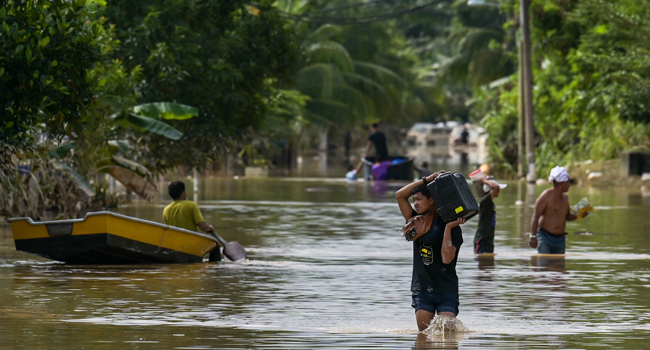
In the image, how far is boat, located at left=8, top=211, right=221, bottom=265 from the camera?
15117 mm

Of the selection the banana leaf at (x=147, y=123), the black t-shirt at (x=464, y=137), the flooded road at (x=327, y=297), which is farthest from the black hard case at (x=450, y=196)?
the black t-shirt at (x=464, y=137)

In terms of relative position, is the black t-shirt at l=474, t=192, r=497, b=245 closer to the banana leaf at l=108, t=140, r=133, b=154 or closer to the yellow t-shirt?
the yellow t-shirt

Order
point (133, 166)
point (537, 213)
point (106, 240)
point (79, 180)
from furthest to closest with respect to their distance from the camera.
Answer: point (133, 166) → point (79, 180) → point (537, 213) → point (106, 240)

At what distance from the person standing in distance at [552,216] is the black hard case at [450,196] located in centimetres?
625

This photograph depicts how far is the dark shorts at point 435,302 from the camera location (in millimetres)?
9750

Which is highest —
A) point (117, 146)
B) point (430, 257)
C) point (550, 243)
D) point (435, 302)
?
point (117, 146)

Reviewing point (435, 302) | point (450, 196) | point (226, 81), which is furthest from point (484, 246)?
point (226, 81)

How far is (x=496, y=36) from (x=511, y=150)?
12396 mm

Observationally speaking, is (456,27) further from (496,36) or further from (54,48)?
(54,48)

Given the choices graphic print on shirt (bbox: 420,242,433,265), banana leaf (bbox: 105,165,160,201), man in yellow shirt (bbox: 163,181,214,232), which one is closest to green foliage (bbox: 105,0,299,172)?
banana leaf (bbox: 105,165,160,201)

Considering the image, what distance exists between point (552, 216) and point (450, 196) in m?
6.58

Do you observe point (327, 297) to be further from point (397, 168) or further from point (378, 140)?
point (397, 168)

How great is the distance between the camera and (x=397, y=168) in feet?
141

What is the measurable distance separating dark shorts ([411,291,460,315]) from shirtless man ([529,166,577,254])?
5.88 metres
